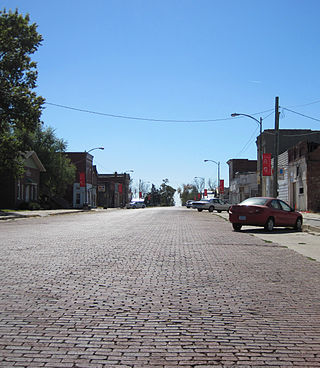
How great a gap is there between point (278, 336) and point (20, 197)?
49079 mm

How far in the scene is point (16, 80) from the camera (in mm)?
38031

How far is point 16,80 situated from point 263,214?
88.3 feet

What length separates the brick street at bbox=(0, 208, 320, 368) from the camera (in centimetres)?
401

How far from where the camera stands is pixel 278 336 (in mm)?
4594

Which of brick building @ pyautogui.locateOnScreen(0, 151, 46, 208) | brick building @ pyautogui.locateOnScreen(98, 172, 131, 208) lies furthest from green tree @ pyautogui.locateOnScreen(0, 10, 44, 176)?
brick building @ pyautogui.locateOnScreen(98, 172, 131, 208)

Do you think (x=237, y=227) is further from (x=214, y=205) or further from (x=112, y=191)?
(x=112, y=191)

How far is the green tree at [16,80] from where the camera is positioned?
3644 cm

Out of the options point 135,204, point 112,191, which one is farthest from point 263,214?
point 112,191

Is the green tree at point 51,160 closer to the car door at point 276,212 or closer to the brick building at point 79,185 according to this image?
the brick building at point 79,185

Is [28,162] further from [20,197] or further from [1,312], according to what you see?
[1,312]

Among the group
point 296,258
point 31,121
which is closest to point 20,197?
point 31,121

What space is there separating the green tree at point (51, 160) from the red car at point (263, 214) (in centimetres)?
4485

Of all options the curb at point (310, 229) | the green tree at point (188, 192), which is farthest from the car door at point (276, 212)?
the green tree at point (188, 192)

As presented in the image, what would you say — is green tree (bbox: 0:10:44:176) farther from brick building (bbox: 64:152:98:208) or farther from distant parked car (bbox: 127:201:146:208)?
distant parked car (bbox: 127:201:146:208)
